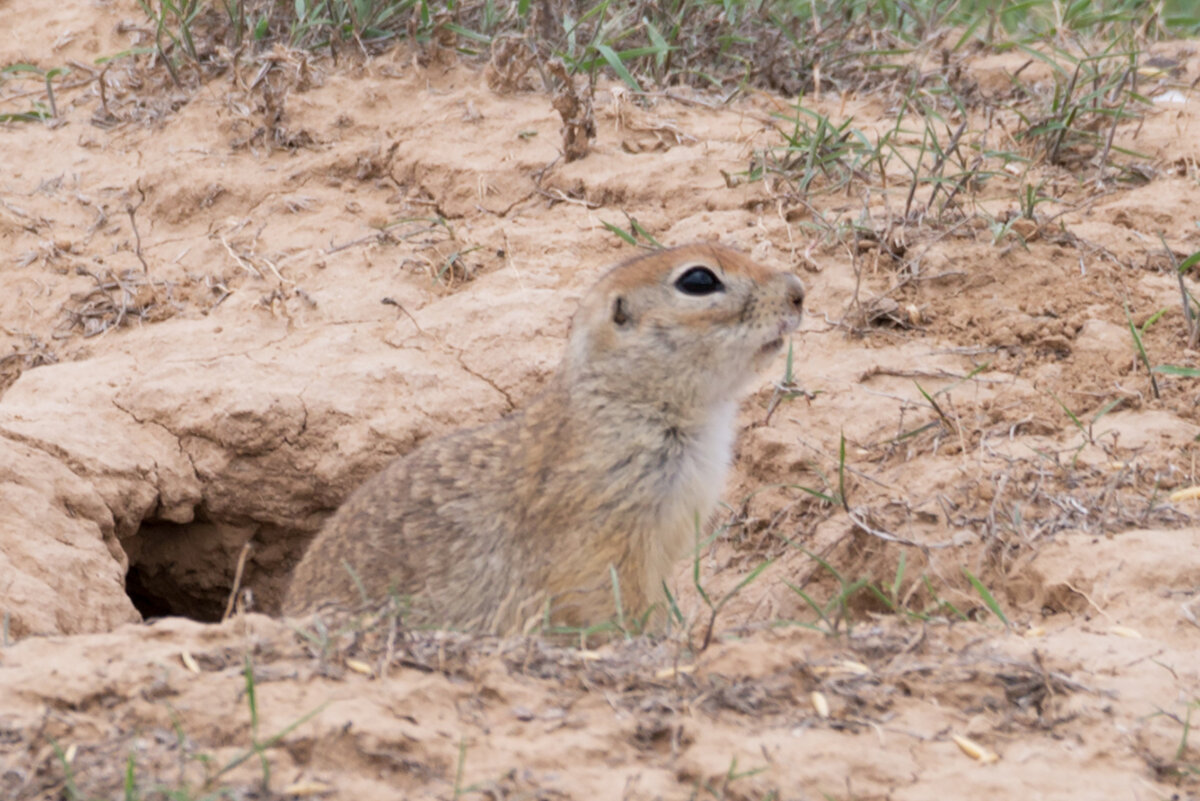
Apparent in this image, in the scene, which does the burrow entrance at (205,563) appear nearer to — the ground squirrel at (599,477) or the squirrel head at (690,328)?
the ground squirrel at (599,477)

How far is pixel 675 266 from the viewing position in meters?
4.27

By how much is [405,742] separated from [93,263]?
4.42 metres

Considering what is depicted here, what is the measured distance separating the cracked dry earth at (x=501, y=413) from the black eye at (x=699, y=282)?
899 mm

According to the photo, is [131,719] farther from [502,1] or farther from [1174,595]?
[502,1]

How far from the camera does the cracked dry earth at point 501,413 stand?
2.79 metres

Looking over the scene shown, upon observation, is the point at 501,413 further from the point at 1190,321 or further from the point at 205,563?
the point at 1190,321

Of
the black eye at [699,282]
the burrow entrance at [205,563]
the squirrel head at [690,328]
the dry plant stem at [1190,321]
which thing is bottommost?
the burrow entrance at [205,563]

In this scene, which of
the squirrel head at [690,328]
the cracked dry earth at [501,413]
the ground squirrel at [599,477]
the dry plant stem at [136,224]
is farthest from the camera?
the dry plant stem at [136,224]

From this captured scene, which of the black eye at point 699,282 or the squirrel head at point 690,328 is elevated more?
the black eye at point 699,282

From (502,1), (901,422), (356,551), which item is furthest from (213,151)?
(901,422)

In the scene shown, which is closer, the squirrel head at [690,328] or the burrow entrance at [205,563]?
the squirrel head at [690,328]

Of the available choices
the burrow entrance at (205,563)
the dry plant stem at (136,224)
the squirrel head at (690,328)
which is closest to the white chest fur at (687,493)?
the squirrel head at (690,328)

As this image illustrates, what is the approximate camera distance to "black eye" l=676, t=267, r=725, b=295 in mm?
4230

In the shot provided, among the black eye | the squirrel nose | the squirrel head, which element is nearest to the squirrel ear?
the squirrel head
